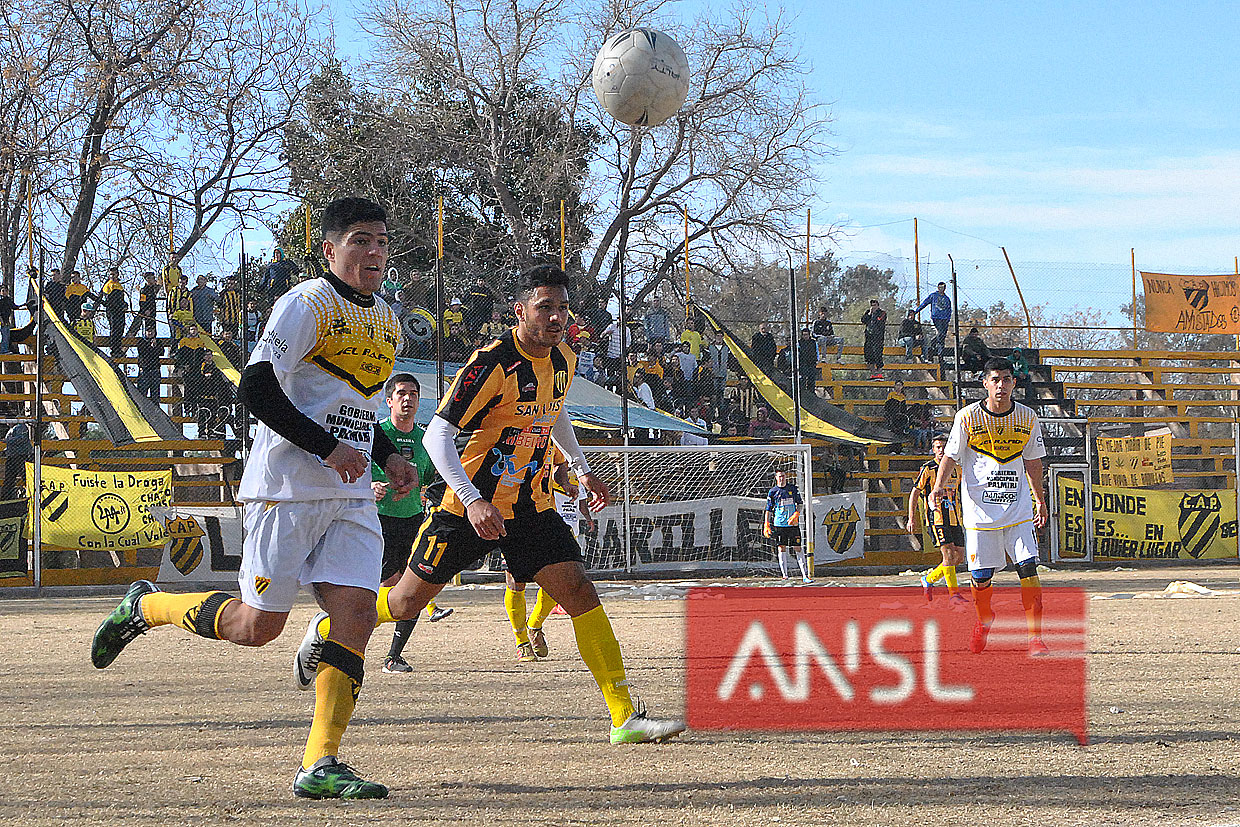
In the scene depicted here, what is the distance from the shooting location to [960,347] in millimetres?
22484

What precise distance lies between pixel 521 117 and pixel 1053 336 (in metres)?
13.2

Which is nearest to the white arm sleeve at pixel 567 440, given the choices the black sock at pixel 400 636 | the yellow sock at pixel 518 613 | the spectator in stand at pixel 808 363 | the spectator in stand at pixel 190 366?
the black sock at pixel 400 636

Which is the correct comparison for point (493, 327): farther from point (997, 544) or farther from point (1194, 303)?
point (1194, 303)

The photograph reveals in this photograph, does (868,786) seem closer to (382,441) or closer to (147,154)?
(382,441)

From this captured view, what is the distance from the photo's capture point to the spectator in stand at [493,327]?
18656 millimetres

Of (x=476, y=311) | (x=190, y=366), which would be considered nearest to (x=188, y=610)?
(x=476, y=311)

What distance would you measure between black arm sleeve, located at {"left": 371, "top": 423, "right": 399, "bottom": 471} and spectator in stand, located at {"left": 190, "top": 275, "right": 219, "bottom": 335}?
49.8 ft

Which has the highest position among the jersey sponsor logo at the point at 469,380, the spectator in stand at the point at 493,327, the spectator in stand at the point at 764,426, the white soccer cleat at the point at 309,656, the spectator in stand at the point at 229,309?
the spectator in stand at the point at 229,309

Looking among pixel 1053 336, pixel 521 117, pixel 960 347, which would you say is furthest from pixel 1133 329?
pixel 521 117

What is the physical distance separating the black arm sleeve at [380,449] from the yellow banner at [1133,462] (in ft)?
63.5

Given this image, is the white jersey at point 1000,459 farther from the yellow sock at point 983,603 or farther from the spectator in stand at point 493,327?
the spectator in stand at point 493,327

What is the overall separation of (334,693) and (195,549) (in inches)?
534

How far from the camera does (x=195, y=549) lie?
17.2 meters

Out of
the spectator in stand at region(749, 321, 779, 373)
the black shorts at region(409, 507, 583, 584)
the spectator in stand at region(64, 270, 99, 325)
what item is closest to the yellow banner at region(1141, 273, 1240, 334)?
the spectator in stand at region(749, 321, 779, 373)
